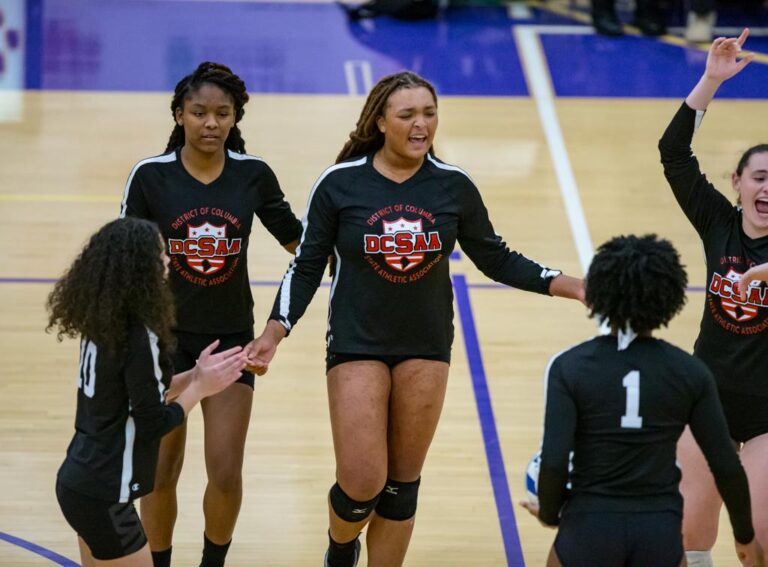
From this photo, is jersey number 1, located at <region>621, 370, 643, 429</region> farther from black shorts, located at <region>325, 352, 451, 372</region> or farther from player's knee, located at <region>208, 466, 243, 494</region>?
player's knee, located at <region>208, 466, 243, 494</region>

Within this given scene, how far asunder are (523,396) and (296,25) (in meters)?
8.81

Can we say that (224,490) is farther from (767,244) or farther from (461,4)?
(461,4)

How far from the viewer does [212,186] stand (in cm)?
513

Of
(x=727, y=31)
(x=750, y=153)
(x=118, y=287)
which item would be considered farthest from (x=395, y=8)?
(x=118, y=287)

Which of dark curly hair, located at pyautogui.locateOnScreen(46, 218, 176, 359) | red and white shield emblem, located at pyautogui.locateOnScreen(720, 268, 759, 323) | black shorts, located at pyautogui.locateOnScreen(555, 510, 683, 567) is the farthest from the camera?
red and white shield emblem, located at pyautogui.locateOnScreen(720, 268, 759, 323)

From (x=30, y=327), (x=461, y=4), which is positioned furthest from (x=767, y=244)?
(x=461, y=4)

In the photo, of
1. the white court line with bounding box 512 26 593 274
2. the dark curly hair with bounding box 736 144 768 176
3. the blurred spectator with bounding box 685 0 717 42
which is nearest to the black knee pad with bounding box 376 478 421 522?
the dark curly hair with bounding box 736 144 768 176

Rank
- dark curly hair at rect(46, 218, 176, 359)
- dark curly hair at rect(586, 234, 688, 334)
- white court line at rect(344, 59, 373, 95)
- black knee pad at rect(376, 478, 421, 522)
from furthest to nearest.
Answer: white court line at rect(344, 59, 373, 95) < black knee pad at rect(376, 478, 421, 522) < dark curly hair at rect(46, 218, 176, 359) < dark curly hair at rect(586, 234, 688, 334)

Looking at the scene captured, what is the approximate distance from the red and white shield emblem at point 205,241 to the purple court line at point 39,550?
1.50m

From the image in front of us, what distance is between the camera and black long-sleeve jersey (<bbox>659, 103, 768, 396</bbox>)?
15.6 ft

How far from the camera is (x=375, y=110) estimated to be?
4930 millimetres

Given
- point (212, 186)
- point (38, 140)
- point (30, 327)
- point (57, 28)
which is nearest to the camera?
point (212, 186)

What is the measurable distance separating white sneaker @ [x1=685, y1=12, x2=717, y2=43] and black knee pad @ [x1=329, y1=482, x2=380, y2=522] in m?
10.9

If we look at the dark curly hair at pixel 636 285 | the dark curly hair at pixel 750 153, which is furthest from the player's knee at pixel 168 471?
the dark curly hair at pixel 750 153
